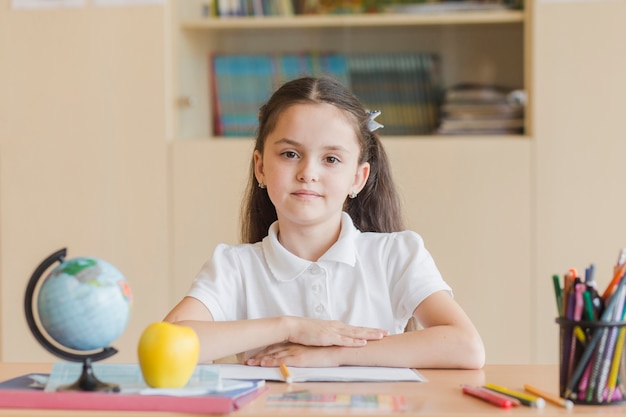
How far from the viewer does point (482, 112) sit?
3125 millimetres

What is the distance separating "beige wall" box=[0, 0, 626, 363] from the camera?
Answer: 2.98 m

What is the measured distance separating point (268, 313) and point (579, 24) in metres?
1.67

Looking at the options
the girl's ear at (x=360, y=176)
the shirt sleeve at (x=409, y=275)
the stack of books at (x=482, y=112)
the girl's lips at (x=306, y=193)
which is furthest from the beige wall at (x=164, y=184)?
the girl's lips at (x=306, y=193)

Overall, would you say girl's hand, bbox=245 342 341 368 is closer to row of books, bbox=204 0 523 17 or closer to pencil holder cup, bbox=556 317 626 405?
pencil holder cup, bbox=556 317 626 405

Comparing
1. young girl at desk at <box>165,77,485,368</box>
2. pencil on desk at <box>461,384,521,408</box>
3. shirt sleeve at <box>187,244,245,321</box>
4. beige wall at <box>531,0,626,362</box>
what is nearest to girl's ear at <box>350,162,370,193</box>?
young girl at desk at <box>165,77,485,368</box>

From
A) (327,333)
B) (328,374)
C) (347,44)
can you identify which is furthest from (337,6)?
(328,374)

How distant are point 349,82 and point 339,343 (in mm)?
1943

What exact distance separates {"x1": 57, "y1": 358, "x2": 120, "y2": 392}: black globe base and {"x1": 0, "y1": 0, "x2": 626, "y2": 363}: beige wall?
6.34ft

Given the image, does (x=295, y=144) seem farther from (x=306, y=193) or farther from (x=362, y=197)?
(x=362, y=197)

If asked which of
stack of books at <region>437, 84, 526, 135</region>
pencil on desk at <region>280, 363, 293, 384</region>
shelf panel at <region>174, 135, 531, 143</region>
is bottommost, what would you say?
pencil on desk at <region>280, 363, 293, 384</region>

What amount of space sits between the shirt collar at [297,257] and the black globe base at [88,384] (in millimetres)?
638

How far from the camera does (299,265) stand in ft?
5.79

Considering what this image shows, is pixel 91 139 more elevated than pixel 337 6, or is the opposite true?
pixel 337 6

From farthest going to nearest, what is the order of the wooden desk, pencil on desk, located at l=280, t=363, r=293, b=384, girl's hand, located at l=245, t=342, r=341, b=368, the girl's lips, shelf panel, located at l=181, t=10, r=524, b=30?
shelf panel, located at l=181, t=10, r=524, b=30
the girl's lips
girl's hand, located at l=245, t=342, r=341, b=368
pencil on desk, located at l=280, t=363, r=293, b=384
the wooden desk
